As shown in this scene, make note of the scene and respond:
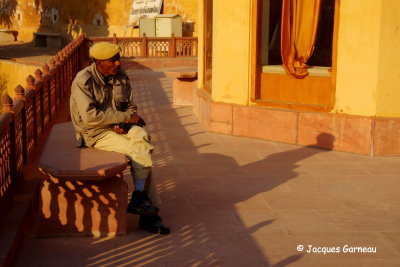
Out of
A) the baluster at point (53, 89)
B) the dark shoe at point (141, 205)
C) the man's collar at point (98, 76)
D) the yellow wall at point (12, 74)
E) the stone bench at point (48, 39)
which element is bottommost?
the yellow wall at point (12, 74)

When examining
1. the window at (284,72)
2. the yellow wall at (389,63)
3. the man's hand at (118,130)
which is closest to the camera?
the man's hand at (118,130)

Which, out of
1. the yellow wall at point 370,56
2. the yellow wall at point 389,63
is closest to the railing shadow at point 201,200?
the yellow wall at point 370,56

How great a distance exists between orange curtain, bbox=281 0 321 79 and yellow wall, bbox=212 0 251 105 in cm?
53

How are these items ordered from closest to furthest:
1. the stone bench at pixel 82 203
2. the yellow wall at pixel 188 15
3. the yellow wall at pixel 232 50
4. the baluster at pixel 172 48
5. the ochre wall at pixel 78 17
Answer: the stone bench at pixel 82 203 → the yellow wall at pixel 232 50 → the baluster at pixel 172 48 → the yellow wall at pixel 188 15 → the ochre wall at pixel 78 17

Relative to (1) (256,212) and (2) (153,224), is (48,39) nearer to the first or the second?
(1) (256,212)

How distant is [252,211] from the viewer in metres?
6.20

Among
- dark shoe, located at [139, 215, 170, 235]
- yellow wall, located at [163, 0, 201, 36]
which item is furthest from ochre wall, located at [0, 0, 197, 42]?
dark shoe, located at [139, 215, 170, 235]

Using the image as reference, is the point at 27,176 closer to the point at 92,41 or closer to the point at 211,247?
the point at 211,247

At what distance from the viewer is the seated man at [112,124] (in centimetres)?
548

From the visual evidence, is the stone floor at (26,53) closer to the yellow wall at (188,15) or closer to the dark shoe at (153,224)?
the yellow wall at (188,15)

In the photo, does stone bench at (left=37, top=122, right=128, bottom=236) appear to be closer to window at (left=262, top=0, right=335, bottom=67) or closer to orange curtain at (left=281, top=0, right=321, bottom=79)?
orange curtain at (left=281, top=0, right=321, bottom=79)

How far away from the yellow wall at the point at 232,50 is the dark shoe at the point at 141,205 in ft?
14.3

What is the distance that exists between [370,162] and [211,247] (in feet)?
11.9

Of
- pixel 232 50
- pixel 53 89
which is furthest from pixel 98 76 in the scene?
pixel 53 89
